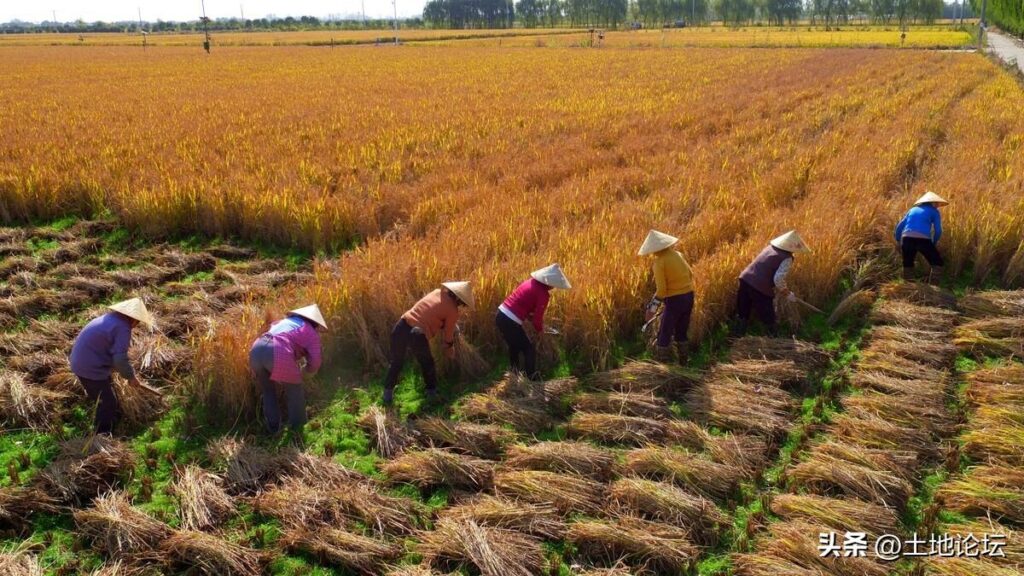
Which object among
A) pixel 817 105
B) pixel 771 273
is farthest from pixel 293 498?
pixel 817 105

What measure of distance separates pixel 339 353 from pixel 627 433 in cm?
233

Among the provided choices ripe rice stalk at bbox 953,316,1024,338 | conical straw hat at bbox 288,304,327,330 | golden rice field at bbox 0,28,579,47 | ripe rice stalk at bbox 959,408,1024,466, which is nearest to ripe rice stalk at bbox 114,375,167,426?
conical straw hat at bbox 288,304,327,330

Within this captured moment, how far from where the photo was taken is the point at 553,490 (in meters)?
3.43

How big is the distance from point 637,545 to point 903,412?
6.82ft

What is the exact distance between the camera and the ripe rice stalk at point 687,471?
3463 mm

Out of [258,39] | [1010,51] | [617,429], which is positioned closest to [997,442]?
[617,429]

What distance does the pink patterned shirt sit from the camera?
13.3 feet

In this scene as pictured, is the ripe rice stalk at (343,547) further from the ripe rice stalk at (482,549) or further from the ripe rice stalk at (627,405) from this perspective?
the ripe rice stalk at (627,405)

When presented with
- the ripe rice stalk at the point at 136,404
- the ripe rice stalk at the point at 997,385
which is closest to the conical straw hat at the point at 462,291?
the ripe rice stalk at the point at 136,404

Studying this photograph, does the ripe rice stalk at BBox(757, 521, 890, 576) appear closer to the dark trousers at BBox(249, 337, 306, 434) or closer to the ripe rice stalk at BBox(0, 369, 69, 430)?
the dark trousers at BBox(249, 337, 306, 434)

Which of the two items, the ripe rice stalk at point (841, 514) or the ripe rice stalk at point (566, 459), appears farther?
the ripe rice stalk at point (566, 459)

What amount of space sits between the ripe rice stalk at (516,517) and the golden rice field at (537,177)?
5.67ft

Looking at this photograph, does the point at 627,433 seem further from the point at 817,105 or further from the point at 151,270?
the point at 817,105

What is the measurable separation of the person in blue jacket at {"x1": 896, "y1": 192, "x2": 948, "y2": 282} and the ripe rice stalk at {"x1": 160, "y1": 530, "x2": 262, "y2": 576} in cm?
590
